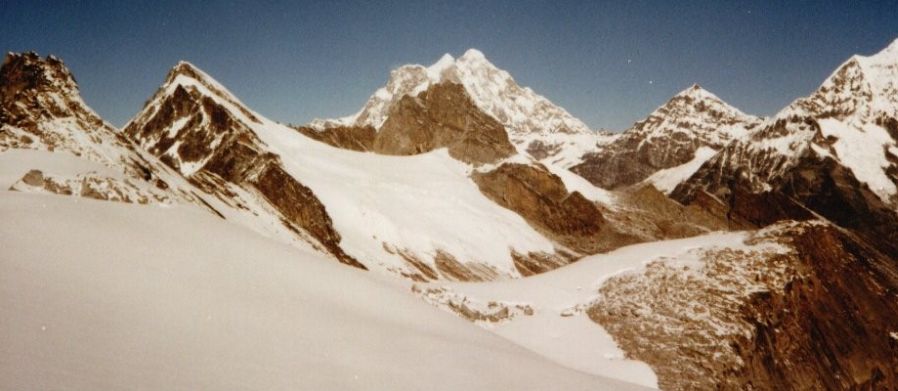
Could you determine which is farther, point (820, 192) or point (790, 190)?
point (790, 190)

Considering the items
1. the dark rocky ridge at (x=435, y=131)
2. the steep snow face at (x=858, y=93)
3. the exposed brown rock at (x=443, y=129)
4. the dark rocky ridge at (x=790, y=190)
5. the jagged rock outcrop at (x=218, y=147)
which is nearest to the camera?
the jagged rock outcrop at (x=218, y=147)

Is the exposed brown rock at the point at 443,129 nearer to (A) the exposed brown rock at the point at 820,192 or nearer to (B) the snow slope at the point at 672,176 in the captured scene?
(A) the exposed brown rock at the point at 820,192

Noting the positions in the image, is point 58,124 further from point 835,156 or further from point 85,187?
point 835,156

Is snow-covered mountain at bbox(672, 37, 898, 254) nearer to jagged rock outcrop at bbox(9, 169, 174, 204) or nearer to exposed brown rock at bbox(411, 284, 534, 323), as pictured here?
exposed brown rock at bbox(411, 284, 534, 323)

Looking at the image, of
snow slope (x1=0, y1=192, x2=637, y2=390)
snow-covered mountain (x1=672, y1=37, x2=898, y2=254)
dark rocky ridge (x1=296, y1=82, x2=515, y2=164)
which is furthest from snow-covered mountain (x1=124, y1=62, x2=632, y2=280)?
snow-covered mountain (x1=672, y1=37, x2=898, y2=254)

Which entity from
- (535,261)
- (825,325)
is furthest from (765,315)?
(535,261)

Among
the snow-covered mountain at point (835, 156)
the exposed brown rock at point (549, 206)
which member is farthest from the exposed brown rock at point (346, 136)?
the snow-covered mountain at point (835, 156)
